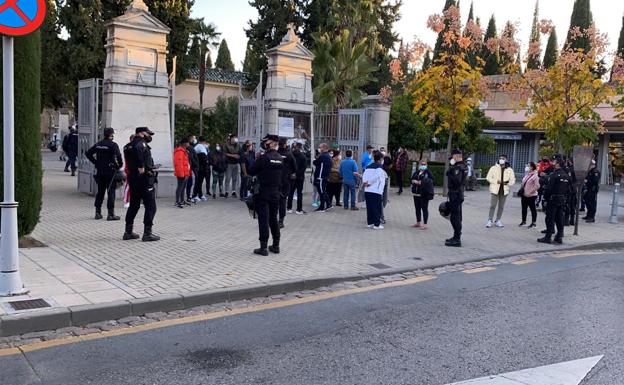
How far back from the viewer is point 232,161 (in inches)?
653

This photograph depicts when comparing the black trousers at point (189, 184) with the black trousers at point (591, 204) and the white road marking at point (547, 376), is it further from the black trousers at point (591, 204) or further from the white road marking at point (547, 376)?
the white road marking at point (547, 376)

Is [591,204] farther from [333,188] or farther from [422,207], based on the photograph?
[333,188]

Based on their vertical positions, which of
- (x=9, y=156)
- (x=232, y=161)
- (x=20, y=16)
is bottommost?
(x=232, y=161)

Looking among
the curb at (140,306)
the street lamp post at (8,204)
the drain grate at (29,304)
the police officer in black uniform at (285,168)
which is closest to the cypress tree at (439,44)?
the police officer in black uniform at (285,168)

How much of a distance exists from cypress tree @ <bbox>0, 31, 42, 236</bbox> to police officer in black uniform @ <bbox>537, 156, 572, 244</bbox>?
31.5ft

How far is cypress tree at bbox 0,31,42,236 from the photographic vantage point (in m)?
8.16

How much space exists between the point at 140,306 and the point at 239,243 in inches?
156

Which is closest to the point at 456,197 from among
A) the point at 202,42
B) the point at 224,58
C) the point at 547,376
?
the point at 547,376

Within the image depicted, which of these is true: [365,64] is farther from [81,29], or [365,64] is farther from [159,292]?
[159,292]

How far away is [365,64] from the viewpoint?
31.1m

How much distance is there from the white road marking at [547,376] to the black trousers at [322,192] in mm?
10393

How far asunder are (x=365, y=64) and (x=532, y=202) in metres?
18.7

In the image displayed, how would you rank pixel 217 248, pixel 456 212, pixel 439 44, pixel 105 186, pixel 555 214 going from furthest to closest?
pixel 439 44 → pixel 555 214 → pixel 105 186 → pixel 456 212 → pixel 217 248

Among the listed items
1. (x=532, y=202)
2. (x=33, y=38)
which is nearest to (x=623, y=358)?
(x=33, y=38)
